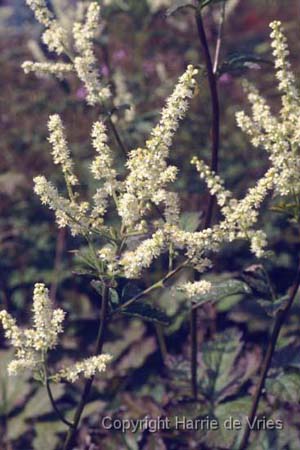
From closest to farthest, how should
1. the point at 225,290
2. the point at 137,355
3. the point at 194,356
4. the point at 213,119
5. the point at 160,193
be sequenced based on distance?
the point at 160,193 < the point at 225,290 < the point at 213,119 < the point at 194,356 < the point at 137,355

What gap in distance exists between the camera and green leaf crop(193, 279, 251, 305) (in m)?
2.69

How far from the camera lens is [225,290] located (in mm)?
2723

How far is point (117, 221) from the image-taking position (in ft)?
15.4

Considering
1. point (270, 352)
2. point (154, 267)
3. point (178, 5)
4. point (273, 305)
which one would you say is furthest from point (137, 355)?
point (178, 5)

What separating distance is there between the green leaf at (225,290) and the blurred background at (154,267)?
390 mm

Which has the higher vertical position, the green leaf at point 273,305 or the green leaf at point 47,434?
the green leaf at point 273,305

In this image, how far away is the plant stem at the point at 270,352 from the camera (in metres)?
2.64

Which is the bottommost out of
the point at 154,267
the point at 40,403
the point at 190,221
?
the point at 40,403


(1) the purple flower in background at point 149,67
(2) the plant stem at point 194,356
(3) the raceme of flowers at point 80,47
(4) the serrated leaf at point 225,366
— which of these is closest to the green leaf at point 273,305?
(2) the plant stem at point 194,356

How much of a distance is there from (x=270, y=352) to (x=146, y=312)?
596mm

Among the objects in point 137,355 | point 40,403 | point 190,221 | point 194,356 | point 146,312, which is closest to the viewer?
point 146,312

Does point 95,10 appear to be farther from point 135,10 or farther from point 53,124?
point 135,10

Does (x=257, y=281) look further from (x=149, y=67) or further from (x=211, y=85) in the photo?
(x=149, y=67)

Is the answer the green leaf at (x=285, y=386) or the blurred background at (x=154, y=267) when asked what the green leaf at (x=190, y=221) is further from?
the green leaf at (x=285, y=386)
